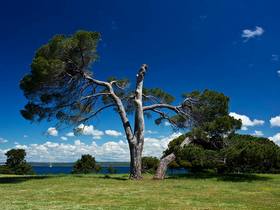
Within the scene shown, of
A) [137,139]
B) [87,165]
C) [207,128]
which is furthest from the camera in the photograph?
[87,165]

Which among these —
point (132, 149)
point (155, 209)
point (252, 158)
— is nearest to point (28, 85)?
point (132, 149)

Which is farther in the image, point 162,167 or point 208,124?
point 208,124

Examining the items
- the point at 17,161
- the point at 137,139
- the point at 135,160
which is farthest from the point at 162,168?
the point at 17,161

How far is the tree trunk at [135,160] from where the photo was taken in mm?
27469

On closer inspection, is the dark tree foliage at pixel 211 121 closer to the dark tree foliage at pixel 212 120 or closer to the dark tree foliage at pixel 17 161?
the dark tree foliage at pixel 212 120

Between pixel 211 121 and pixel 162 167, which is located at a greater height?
pixel 211 121

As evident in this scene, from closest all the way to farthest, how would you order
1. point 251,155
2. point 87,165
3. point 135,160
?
point 251,155, point 135,160, point 87,165

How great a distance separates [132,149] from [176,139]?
34.0ft

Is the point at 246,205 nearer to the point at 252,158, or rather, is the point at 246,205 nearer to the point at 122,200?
the point at 122,200

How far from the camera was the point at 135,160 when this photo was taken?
2777cm

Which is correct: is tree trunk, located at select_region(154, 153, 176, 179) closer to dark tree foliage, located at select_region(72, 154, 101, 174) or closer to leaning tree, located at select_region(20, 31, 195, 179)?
leaning tree, located at select_region(20, 31, 195, 179)

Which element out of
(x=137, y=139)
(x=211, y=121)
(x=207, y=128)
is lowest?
(x=137, y=139)

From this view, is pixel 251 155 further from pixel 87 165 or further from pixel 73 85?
pixel 87 165

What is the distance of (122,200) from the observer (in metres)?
14.2
